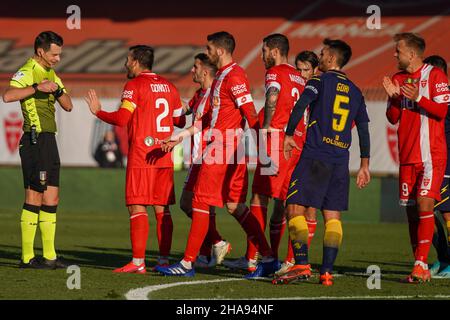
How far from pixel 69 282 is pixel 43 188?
1742 millimetres

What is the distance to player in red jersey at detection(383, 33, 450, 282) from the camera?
454 inches

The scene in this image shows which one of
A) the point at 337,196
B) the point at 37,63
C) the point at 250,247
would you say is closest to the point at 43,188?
the point at 37,63

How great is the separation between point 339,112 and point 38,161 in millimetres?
3369

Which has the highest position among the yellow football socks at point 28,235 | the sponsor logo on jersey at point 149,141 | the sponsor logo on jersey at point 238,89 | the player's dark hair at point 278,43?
the player's dark hair at point 278,43

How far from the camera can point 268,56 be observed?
1229cm

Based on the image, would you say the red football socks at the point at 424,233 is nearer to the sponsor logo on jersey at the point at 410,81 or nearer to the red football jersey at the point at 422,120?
the red football jersey at the point at 422,120

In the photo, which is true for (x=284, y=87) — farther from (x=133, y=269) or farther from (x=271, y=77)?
(x=133, y=269)

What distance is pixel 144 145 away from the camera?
12086 millimetres

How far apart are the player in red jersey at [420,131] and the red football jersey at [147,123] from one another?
238 centimetres

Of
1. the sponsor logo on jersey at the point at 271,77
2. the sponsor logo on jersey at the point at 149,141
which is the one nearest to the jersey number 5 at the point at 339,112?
the sponsor logo on jersey at the point at 271,77

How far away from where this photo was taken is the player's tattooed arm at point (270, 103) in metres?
11.6

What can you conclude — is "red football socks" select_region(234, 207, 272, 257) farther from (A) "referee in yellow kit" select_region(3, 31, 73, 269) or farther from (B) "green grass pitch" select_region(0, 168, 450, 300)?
(A) "referee in yellow kit" select_region(3, 31, 73, 269)
